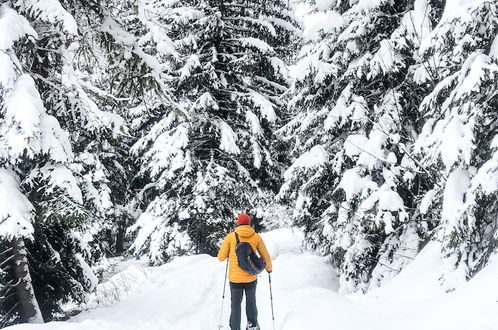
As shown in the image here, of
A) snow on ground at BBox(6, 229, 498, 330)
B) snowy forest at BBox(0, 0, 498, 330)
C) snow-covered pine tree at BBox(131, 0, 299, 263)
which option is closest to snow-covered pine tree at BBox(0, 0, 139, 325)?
snowy forest at BBox(0, 0, 498, 330)

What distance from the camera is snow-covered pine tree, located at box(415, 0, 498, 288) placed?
5.26m

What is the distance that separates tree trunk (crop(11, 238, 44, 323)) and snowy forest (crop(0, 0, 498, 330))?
2 cm

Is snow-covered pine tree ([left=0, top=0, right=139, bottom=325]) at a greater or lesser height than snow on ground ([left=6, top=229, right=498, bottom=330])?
greater

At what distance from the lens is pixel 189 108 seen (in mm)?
13445

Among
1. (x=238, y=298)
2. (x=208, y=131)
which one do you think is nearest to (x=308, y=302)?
(x=238, y=298)

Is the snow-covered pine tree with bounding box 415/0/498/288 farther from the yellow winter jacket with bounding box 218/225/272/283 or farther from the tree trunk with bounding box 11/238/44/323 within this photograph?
the tree trunk with bounding box 11/238/44/323

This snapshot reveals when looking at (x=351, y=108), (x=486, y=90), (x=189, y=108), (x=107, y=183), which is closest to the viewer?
(x=486, y=90)

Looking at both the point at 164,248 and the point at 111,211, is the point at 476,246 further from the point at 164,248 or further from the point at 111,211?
the point at 111,211

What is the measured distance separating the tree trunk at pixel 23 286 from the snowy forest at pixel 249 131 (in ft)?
0.08

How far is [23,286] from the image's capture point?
6969 millimetres

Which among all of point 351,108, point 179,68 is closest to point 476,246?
point 351,108

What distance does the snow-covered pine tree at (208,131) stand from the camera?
13203mm

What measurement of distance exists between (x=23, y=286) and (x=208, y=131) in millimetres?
7888

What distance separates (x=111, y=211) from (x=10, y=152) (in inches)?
573
